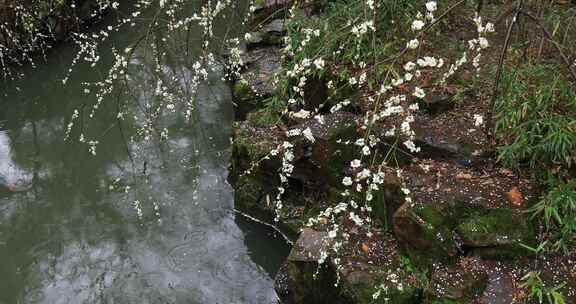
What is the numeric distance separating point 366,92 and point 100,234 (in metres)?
2.48

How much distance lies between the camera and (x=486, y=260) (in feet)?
9.58

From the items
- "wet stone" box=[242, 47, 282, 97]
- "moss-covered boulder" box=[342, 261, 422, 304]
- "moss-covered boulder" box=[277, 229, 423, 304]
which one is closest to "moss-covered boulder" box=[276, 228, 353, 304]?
"moss-covered boulder" box=[277, 229, 423, 304]

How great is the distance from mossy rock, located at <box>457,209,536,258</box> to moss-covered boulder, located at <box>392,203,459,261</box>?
3.2 inches

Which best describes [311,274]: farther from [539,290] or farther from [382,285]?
[539,290]

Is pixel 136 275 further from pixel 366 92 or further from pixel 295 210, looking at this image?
pixel 366 92

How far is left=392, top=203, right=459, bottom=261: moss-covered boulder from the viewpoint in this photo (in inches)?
116

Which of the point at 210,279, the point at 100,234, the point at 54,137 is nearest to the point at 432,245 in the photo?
the point at 210,279

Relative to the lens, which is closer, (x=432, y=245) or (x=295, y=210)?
(x=432, y=245)

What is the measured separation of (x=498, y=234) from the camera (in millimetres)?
2906

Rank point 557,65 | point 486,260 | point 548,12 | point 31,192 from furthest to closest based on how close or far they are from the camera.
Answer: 1. point 31,192
2. point 548,12
3. point 557,65
4. point 486,260

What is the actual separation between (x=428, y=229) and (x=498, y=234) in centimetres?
37

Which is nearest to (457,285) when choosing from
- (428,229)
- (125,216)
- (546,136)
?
(428,229)

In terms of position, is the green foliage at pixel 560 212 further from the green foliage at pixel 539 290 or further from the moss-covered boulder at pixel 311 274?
the moss-covered boulder at pixel 311 274

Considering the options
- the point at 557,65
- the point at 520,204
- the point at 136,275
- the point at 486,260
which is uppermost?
the point at 557,65
